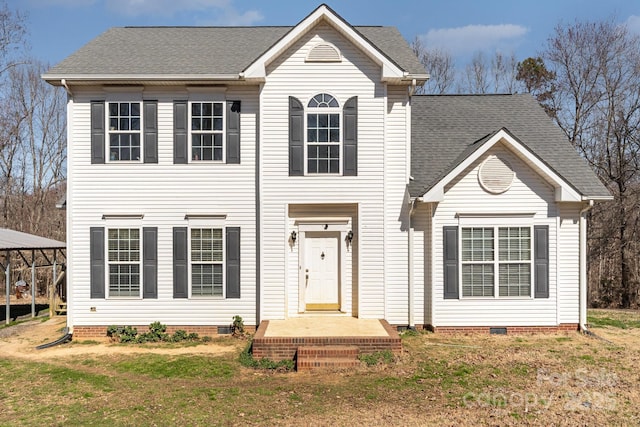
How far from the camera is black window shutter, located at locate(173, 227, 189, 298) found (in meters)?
11.5

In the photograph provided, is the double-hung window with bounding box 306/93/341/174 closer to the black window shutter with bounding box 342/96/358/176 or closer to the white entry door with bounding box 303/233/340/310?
the black window shutter with bounding box 342/96/358/176

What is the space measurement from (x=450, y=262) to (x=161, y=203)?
7532 mm

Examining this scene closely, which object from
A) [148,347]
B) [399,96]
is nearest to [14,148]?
[148,347]

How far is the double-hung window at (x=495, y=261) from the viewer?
11.5 meters

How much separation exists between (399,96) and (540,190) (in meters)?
4.31

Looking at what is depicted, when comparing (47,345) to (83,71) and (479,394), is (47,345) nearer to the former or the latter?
(83,71)

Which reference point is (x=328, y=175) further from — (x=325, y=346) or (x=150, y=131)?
(x=150, y=131)

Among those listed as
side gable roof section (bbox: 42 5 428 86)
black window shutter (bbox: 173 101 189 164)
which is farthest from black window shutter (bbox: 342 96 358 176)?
black window shutter (bbox: 173 101 189 164)

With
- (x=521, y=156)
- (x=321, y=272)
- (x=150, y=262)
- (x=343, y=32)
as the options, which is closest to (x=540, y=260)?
(x=521, y=156)

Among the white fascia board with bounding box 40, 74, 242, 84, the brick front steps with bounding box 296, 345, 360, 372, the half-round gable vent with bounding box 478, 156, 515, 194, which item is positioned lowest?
the brick front steps with bounding box 296, 345, 360, 372

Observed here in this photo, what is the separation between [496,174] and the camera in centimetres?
1143

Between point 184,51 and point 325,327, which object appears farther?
point 184,51

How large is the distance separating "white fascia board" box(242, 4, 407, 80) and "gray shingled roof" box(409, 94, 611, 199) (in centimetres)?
259

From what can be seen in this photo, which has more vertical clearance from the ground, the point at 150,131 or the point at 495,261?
the point at 150,131
